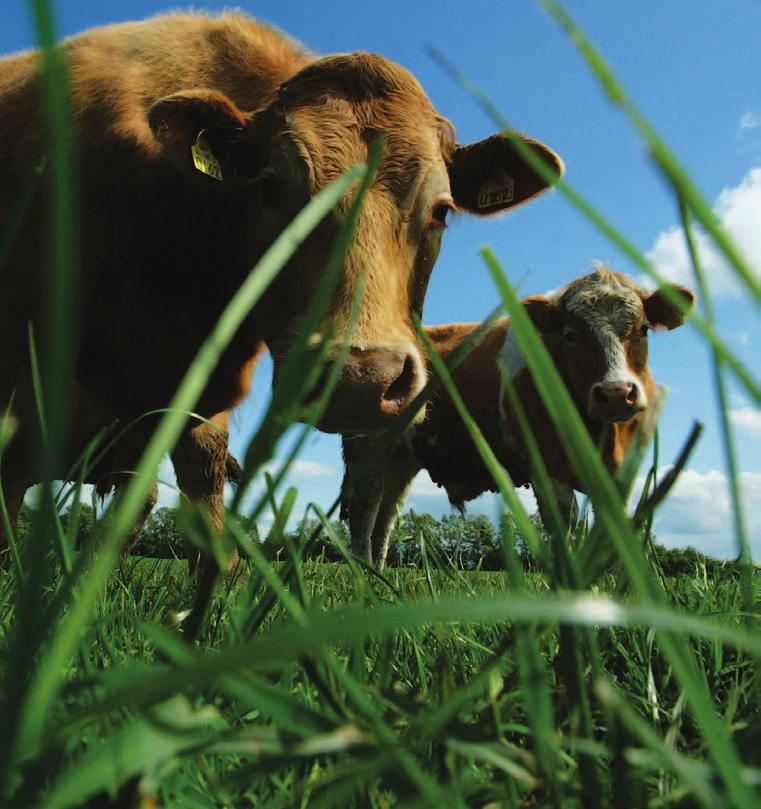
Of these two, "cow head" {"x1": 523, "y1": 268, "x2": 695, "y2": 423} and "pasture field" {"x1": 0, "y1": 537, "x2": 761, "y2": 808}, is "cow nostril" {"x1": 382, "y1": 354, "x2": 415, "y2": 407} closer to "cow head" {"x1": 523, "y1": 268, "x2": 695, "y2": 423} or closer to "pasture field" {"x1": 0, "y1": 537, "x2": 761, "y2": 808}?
"pasture field" {"x1": 0, "y1": 537, "x2": 761, "y2": 808}

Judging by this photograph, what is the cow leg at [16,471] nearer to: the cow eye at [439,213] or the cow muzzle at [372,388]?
the cow eye at [439,213]

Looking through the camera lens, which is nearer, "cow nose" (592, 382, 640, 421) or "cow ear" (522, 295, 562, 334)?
"cow nose" (592, 382, 640, 421)

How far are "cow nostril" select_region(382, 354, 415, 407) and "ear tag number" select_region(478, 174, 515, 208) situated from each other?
2.04m

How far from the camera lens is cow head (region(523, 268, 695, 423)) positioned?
640 cm

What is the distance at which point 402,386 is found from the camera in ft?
8.63

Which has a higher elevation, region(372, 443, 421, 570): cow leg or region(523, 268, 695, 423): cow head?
region(523, 268, 695, 423): cow head

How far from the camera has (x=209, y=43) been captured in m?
4.22

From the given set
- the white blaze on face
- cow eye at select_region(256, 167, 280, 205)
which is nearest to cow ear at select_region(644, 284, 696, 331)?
the white blaze on face

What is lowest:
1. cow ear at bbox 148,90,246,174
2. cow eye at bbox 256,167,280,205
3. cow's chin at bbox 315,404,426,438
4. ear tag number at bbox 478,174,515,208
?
cow's chin at bbox 315,404,426,438

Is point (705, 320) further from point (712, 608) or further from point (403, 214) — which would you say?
point (403, 214)

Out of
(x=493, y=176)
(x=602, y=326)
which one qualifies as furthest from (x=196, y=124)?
(x=602, y=326)

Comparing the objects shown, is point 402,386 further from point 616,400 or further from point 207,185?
point 616,400

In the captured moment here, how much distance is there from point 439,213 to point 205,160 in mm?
1102

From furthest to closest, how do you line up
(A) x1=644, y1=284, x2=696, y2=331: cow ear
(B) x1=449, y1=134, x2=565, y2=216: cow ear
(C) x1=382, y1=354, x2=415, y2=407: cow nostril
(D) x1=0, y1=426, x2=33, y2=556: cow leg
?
(A) x1=644, y1=284, x2=696, y2=331: cow ear, (D) x1=0, y1=426, x2=33, y2=556: cow leg, (B) x1=449, y1=134, x2=565, y2=216: cow ear, (C) x1=382, y1=354, x2=415, y2=407: cow nostril
